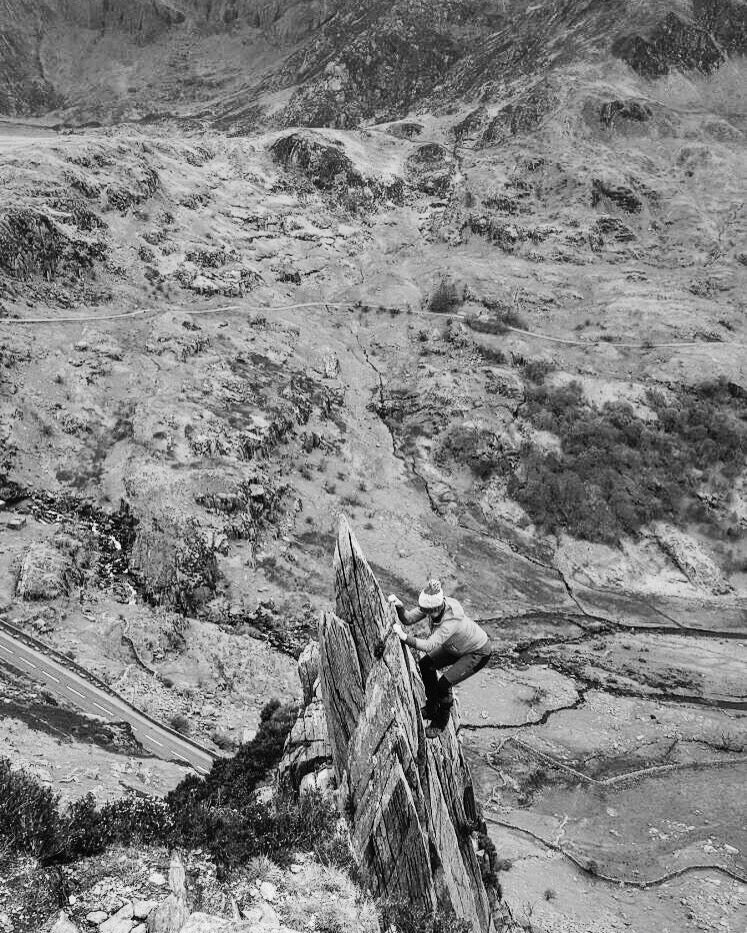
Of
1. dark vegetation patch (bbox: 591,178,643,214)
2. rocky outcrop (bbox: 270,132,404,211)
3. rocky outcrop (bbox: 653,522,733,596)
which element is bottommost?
rocky outcrop (bbox: 653,522,733,596)

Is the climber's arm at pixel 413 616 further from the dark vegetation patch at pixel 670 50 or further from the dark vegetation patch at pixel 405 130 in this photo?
the dark vegetation patch at pixel 670 50

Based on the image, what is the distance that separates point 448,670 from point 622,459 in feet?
136

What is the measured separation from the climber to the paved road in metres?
14.6

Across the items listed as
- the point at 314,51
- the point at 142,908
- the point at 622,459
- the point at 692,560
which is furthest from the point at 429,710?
the point at 314,51

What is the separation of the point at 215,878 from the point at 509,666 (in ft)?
84.4

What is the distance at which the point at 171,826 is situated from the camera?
10.1m

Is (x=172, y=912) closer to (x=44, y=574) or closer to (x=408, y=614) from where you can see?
(x=408, y=614)

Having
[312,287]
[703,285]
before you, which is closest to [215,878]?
[312,287]

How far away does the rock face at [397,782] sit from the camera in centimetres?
932

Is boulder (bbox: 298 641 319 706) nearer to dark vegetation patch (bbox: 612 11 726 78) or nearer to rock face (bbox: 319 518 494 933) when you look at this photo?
rock face (bbox: 319 518 494 933)

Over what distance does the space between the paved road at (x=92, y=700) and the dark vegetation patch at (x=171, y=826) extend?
1093 centimetres

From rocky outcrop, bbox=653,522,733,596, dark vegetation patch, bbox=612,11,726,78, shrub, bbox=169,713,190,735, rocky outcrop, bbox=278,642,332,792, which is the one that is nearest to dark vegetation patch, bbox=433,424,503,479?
rocky outcrop, bbox=653,522,733,596

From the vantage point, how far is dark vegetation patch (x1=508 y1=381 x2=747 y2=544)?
44.0 metres

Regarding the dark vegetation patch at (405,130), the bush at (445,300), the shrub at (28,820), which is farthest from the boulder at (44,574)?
the dark vegetation patch at (405,130)
